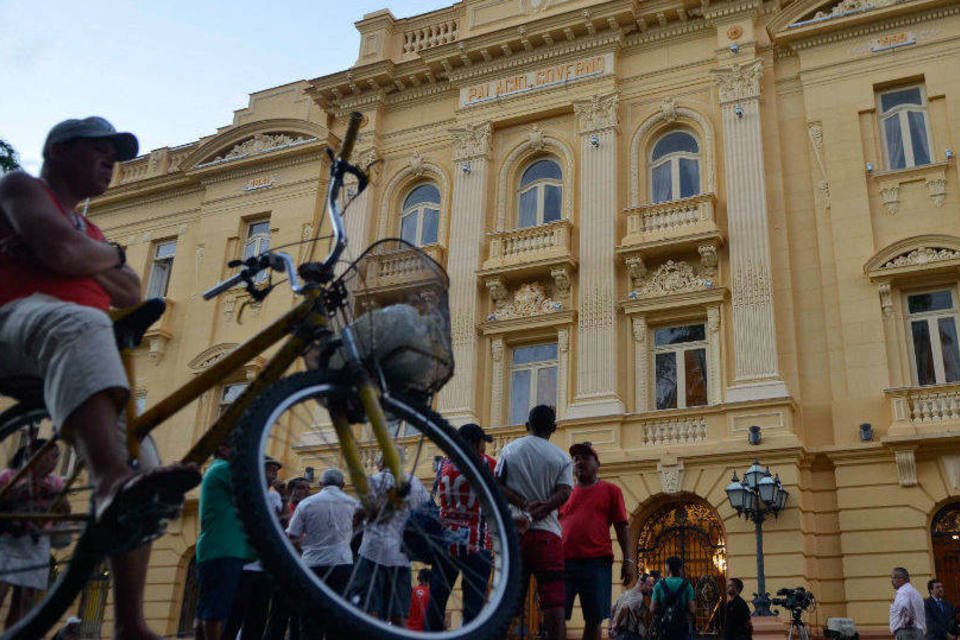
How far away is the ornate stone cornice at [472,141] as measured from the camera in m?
20.4

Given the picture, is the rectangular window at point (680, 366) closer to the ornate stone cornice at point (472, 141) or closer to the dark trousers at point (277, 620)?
the ornate stone cornice at point (472, 141)

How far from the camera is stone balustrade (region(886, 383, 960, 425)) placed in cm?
1443

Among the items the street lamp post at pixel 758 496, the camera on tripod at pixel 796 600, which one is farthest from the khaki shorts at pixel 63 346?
the street lamp post at pixel 758 496

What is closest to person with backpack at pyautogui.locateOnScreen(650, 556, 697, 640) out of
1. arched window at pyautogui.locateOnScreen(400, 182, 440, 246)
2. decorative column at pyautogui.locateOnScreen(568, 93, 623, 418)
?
Answer: decorative column at pyautogui.locateOnScreen(568, 93, 623, 418)

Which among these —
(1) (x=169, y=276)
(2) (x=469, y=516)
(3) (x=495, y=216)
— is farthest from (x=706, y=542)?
(1) (x=169, y=276)

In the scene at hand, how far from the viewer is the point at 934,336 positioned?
15.4 meters

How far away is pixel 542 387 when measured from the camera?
18094 mm

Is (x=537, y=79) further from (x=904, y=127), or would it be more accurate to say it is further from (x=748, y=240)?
(x=904, y=127)

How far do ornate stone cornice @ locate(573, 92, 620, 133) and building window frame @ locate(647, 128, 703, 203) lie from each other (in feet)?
3.60

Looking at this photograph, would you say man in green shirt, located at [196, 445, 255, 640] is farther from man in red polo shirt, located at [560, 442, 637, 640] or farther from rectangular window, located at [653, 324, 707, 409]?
rectangular window, located at [653, 324, 707, 409]

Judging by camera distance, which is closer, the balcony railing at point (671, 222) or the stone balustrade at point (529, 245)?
the balcony railing at point (671, 222)

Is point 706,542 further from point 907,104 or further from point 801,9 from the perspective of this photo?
point 801,9

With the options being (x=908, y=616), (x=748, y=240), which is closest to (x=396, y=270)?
(x=908, y=616)

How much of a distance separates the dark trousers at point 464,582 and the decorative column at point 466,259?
12.4 m
